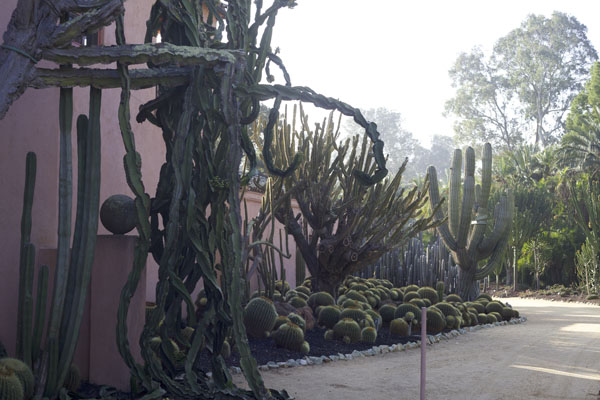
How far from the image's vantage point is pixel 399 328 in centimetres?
828

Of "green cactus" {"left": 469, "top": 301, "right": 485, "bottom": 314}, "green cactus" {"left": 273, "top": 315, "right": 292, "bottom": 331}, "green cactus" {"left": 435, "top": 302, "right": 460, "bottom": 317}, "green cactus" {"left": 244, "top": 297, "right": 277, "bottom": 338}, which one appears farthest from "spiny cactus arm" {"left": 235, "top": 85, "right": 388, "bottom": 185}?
"green cactus" {"left": 469, "top": 301, "right": 485, "bottom": 314}

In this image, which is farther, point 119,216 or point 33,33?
point 119,216

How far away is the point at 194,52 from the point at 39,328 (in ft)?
6.40

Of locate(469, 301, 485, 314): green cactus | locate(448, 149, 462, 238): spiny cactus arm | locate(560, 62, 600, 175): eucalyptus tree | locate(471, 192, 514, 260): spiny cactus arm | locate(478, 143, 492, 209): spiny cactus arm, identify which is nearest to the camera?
locate(469, 301, 485, 314): green cactus

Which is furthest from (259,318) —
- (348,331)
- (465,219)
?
(465,219)

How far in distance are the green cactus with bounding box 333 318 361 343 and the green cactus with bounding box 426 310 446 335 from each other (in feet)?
5.46

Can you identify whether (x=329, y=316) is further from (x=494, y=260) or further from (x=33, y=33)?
(x=494, y=260)

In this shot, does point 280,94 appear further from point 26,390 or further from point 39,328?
point 26,390

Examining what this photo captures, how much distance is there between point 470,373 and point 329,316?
2324 millimetres

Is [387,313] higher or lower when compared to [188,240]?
lower

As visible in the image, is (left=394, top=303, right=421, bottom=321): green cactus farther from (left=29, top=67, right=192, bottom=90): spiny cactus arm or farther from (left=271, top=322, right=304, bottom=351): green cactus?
(left=29, top=67, right=192, bottom=90): spiny cactus arm

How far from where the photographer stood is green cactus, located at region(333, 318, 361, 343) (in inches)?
294

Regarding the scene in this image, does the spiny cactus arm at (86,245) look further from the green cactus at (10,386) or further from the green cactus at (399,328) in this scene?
the green cactus at (399,328)

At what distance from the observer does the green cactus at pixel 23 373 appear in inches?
142
